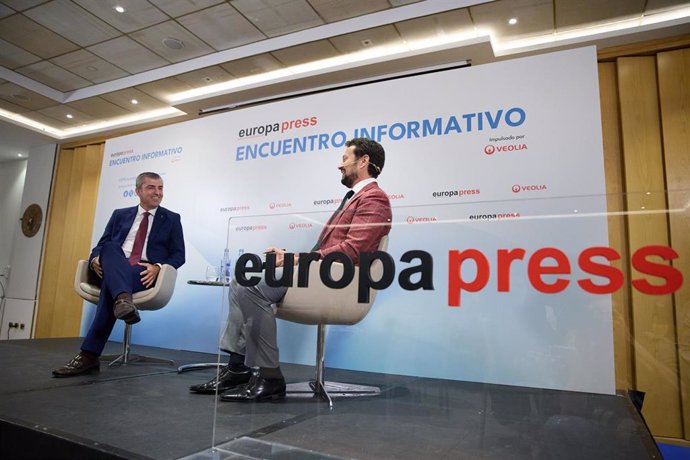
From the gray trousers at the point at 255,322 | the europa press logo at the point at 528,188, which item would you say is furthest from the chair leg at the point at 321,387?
the europa press logo at the point at 528,188

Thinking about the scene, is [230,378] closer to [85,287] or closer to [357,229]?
[357,229]

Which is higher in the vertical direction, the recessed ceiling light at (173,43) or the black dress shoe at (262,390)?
the recessed ceiling light at (173,43)

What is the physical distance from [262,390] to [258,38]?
3792 mm

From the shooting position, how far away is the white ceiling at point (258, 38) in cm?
368

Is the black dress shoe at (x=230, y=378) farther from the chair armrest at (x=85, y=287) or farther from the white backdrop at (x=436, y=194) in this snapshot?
the chair armrest at (x=85, y=287)

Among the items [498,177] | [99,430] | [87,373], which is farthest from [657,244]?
[87,373]

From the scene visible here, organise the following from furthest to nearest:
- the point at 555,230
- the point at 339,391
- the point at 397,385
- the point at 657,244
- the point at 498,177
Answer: the point at 498,177 → the point at 339,391 → the point at 397,385 → the point at 555,230 → the point at 657,244

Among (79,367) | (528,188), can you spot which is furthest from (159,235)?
(528,188)

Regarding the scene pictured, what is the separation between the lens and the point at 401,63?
14.1 ft

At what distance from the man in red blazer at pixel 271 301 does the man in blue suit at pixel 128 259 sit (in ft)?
4.45

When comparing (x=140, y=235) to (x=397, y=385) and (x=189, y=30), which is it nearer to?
(x=189, y=30)

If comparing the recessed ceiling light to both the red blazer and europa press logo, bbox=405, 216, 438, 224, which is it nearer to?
the red blazer

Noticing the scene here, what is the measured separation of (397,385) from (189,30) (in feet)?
13.7

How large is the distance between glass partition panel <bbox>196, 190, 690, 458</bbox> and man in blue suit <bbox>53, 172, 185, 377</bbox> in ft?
5.22
